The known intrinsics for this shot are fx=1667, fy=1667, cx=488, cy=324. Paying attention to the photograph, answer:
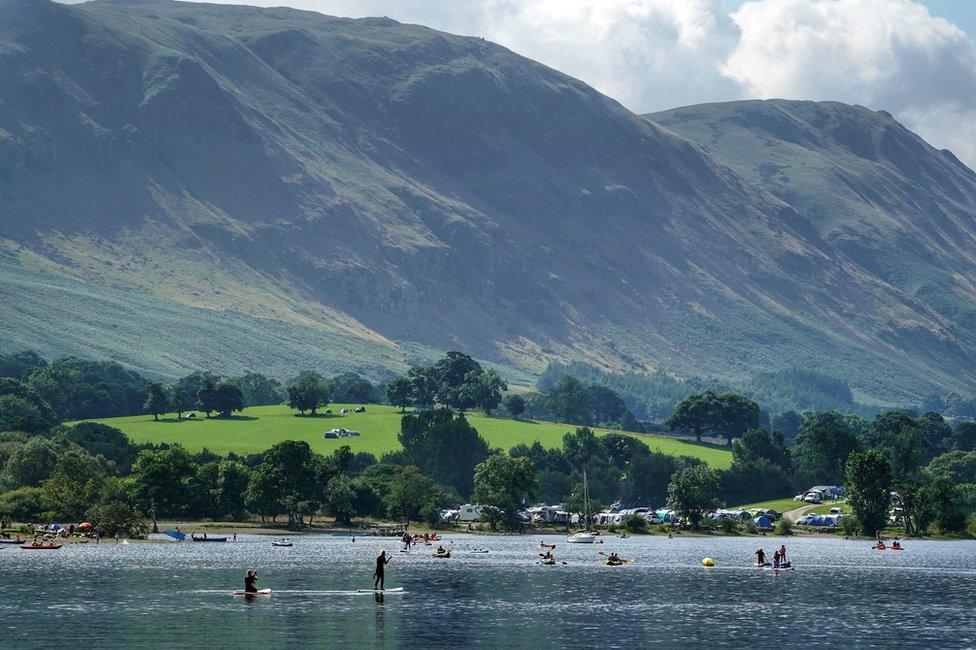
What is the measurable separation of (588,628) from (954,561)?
292ft

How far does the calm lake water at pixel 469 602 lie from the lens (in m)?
95.4

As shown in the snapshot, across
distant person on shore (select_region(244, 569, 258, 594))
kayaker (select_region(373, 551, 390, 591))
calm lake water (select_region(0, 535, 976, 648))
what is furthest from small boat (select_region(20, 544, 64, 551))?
kayaker (select_region(373, 551, 390, 591))

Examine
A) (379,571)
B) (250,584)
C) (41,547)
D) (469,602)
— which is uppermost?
(41,547)

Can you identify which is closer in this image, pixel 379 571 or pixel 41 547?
pixel 379 571

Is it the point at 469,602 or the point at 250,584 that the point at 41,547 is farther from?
the point at 469,602

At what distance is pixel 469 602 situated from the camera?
385 ft

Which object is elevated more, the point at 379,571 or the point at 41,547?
the point at 41,547

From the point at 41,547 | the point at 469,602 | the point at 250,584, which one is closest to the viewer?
the point at 469,602

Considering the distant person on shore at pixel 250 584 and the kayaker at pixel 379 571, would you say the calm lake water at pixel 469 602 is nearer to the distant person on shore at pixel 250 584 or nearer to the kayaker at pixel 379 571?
the distant person on shore at pixel 250 584

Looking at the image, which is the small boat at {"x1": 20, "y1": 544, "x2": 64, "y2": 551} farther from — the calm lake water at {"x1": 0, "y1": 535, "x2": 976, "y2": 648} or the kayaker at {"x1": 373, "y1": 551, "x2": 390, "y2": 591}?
the kayaker at {"x1": 373, "y1": 551, "x2": 390, "y2": 591}

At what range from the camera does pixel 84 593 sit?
117m

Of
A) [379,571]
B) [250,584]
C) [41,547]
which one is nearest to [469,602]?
[379,571]

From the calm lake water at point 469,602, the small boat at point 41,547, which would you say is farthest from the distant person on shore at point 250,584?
the small boat at point 41,547

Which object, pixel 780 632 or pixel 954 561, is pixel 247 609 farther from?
pixel 954 561
